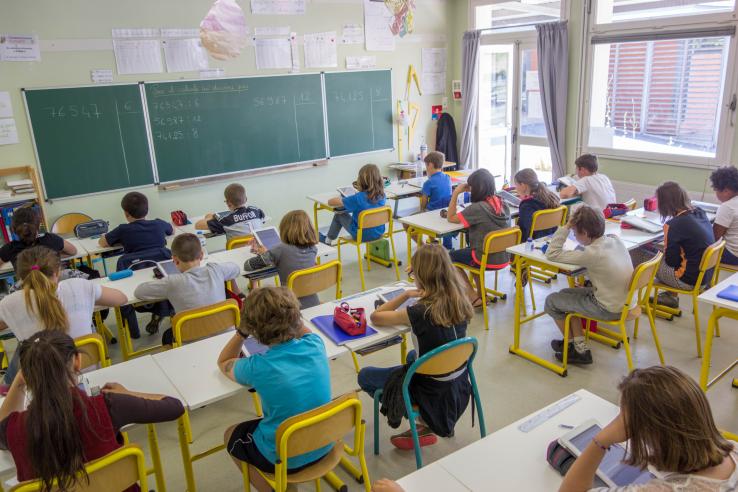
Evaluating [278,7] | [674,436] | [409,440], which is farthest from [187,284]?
[278,7]

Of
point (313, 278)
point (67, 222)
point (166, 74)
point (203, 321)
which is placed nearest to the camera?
point (203, 321)

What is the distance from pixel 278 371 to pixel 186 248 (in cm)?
150

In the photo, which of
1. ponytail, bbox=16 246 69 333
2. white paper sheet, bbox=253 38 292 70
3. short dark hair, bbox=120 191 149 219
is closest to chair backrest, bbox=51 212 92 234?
short dark hair, bbox=120 191 149 219

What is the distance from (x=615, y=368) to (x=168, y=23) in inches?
216

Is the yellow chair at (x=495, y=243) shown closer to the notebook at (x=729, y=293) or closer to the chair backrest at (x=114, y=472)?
the notebook at (x=729, y=293)

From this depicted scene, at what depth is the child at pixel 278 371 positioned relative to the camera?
2.21 metres

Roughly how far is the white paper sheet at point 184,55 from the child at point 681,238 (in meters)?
4.86

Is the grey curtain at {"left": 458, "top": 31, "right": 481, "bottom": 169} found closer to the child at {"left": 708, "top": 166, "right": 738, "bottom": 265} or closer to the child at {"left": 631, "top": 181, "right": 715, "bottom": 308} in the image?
the child at {"left": 708, "top": 166, "right": 738, "bottom": 265}

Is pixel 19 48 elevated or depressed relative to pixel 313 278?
elevated

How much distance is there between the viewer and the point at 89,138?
5.89 m

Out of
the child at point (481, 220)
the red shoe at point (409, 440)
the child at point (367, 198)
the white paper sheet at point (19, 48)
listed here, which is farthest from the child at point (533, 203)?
the white paper sheet at point (19, 48)

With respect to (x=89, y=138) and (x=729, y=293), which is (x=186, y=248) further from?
(x=89, y=138)

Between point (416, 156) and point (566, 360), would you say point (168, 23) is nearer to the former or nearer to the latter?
point (416, 156)

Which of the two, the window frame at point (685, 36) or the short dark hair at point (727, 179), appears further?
the window frame at point (685, 36)
